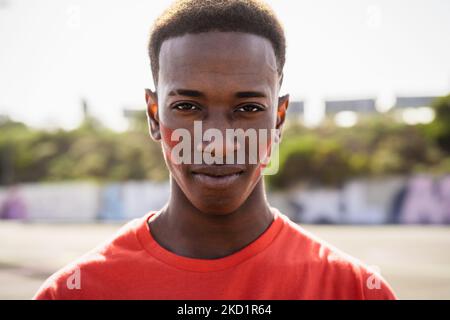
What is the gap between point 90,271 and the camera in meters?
2.37

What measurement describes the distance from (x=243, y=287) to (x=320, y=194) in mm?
31965

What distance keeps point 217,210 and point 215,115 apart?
40cm

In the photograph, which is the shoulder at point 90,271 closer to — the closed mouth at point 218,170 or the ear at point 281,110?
the closed mouth at point 218,170

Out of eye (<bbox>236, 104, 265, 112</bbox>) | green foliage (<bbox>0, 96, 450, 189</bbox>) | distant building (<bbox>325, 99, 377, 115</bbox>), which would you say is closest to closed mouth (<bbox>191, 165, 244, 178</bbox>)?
eye (<bbox>236, 104, 265, 112</bbox>)

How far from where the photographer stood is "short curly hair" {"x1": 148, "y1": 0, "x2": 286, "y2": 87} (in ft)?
7.62

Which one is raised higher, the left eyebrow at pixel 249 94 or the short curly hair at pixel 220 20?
the short curly hair at pixel 220 20

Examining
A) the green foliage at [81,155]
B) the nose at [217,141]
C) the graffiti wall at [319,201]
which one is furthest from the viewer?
the green foliage at [81,155]

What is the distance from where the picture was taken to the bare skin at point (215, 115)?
2.23m

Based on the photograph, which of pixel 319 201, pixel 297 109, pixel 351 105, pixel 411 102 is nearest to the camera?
pixel 319 201

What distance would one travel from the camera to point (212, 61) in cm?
225

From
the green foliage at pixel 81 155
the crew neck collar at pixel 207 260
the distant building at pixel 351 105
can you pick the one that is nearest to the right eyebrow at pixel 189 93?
the crew neck collar at pixel 207 260

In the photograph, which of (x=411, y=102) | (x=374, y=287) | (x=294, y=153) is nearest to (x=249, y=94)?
(x=374, y=287)

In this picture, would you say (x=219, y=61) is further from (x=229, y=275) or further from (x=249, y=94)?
(x=229, y=275)
